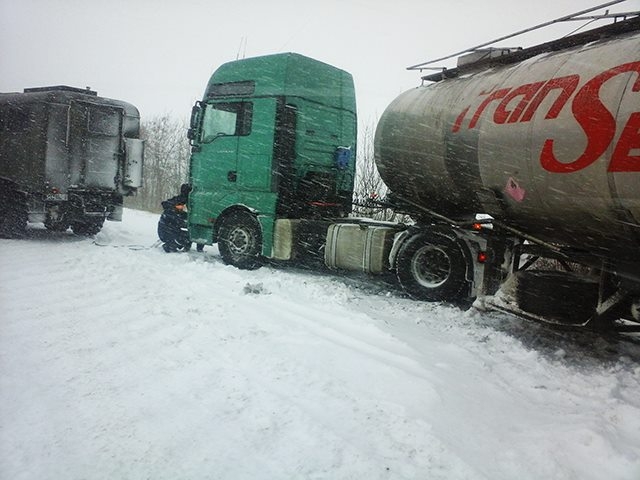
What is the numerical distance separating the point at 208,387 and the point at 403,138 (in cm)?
455

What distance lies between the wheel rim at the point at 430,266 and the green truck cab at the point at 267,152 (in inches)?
96.0

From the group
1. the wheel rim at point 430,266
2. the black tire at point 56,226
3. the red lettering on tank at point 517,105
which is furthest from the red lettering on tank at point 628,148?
the black tire at point 56,226

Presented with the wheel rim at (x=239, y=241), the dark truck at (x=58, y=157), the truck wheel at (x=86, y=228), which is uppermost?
the dark truck at (x=58, y=157)

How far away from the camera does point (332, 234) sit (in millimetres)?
7598

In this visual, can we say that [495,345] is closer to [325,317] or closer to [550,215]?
[550,215]

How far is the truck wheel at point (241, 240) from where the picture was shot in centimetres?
796

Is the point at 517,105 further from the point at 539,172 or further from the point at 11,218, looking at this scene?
the point at 11,218

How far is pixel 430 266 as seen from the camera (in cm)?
646

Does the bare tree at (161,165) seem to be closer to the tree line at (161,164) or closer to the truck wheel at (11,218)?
the tree line at (161,164)

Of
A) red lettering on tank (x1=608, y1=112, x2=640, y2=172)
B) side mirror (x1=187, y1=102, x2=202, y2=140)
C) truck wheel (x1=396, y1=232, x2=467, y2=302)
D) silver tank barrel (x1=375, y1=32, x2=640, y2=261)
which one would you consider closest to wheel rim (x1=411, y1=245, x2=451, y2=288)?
truck wheel (x1=396, y1=232, x2=467, y2=302)

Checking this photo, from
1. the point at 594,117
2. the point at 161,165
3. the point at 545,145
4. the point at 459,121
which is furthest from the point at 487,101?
the point at 161,165

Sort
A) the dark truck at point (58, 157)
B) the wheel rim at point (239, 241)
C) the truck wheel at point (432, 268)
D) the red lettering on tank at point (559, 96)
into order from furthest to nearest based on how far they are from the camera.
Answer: the dark truck at point (58, 157), the wheel rim at point (239, 241), the truck wheel at point (432, 268), the red lettering on tank at point (559, 96)

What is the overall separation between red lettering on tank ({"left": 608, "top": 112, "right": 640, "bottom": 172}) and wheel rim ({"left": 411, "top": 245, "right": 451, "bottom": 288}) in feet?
9.27

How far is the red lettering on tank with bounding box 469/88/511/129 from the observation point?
4.86m
